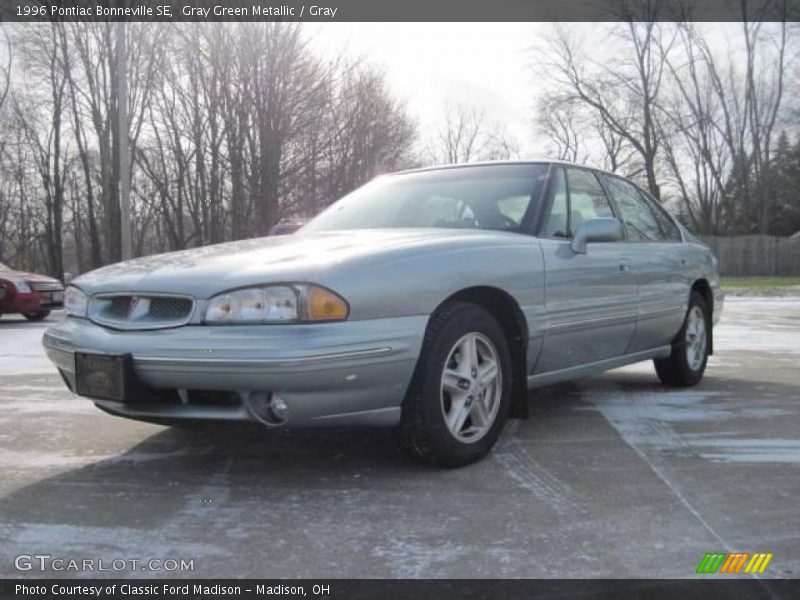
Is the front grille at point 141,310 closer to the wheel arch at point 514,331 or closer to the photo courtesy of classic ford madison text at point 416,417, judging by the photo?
the photo courtesy of classic ford madison text at point 416,417

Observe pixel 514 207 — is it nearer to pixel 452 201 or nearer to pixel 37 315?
pixel 452 201

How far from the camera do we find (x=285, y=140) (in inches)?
926

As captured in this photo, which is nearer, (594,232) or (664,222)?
(594,232)

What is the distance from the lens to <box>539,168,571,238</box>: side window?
4016 mm

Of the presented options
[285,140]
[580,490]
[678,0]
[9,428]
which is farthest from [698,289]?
[678,0]

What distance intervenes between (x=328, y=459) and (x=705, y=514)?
1657mm

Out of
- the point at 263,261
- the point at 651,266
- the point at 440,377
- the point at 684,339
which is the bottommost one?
the point at 684,339

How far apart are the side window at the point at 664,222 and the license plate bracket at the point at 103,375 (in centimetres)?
380

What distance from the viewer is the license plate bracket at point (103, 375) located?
2941 millimetres

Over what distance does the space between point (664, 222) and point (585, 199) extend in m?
1.26

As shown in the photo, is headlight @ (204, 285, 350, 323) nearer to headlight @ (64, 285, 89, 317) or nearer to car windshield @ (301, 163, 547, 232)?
headlight @ (64, 285, 89, 317)

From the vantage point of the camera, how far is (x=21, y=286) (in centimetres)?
1277
